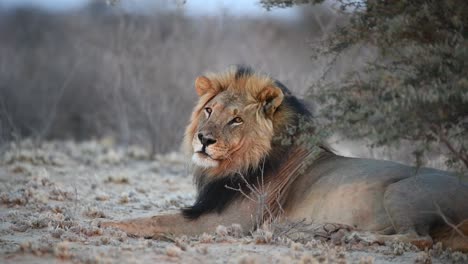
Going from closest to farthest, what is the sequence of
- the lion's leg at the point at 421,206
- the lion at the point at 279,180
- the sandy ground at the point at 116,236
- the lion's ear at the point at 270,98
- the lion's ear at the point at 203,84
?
1. the sandy ground at the point at 116,236
2. the lion's leg at the point at 421,206
3. the lion at the point at 279,180
4. the lion's ear at the point at 270,98
5. the lion's ear at the point at 203,84

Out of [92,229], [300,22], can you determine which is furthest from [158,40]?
[300,22]

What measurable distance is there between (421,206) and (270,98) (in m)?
1.70

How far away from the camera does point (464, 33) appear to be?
545 cm

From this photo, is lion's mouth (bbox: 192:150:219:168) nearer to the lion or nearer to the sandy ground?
the lion

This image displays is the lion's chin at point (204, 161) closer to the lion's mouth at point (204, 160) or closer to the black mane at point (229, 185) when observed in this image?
the lion's mouth at point (204, 160)

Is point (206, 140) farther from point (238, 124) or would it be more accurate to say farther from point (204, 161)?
point (238, 124)

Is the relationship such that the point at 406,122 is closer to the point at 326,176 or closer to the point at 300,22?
the point at 326,176

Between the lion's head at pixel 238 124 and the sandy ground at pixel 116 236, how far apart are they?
0.66 meters

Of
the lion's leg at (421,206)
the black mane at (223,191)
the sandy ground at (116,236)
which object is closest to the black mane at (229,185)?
the black mane at (223,191)

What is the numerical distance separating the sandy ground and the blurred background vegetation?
2.73ft

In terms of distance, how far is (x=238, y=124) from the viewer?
650 cm

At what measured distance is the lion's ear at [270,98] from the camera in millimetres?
6516

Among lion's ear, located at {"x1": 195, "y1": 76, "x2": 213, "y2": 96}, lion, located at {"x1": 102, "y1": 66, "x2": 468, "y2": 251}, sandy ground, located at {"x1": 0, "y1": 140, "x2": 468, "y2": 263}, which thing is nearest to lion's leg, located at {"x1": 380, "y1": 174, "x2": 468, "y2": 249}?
lion, located at {"x1": 102, "y1": 66, "x2": 468, "y2": 251}

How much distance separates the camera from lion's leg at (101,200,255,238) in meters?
6.20
